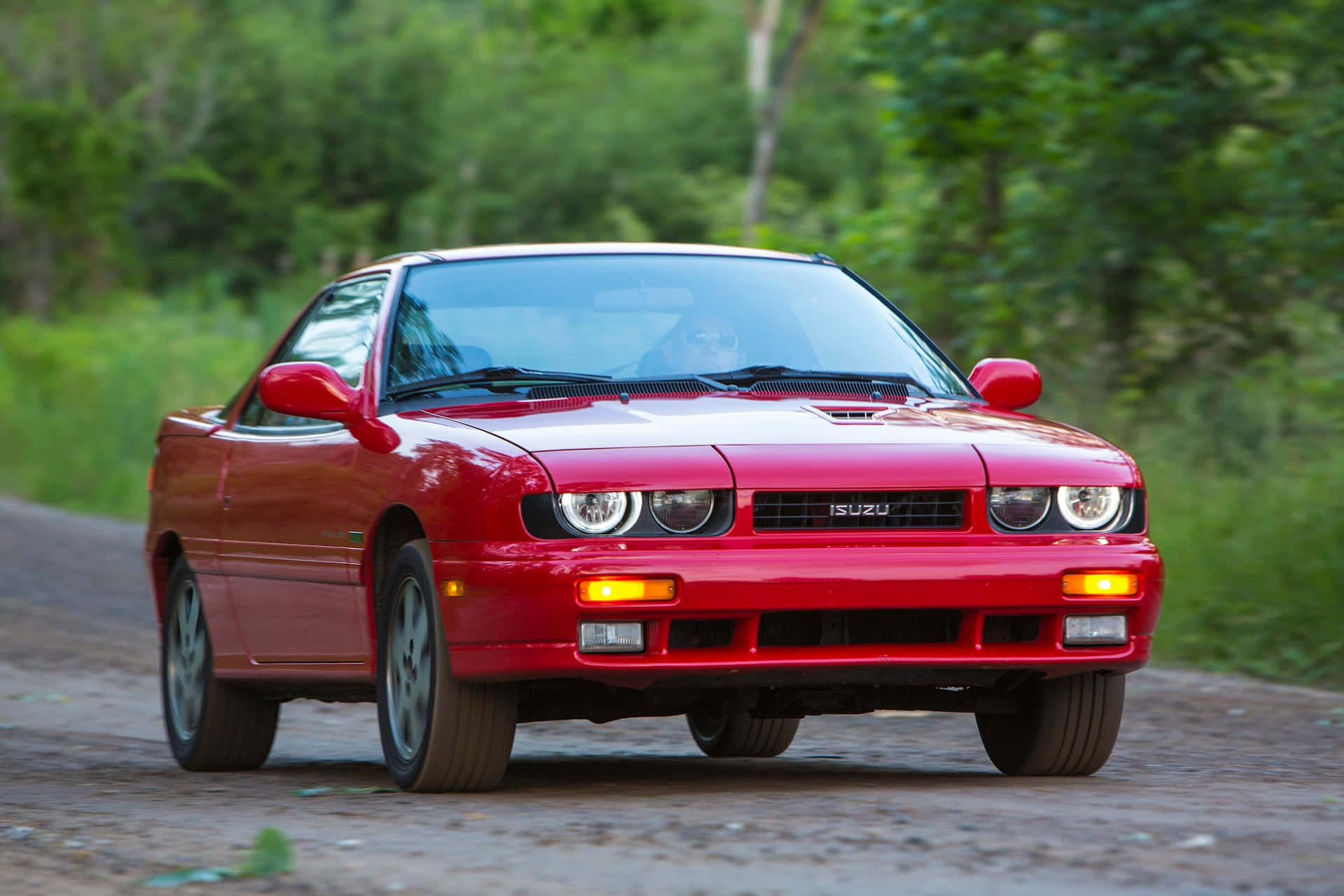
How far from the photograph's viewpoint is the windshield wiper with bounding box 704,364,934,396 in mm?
6570

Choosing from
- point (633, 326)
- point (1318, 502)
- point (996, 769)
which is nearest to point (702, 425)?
point (633, 326)

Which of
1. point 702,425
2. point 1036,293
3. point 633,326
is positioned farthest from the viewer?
point 1036,293

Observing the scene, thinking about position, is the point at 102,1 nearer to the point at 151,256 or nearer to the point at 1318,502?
the point at 151,256

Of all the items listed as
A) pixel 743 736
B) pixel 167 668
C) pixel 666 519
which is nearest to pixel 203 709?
pixel 167 668

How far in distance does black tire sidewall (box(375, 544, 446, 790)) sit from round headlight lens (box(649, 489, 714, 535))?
2.14 ft

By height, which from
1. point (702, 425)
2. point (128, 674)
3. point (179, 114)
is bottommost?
point (128, 674)

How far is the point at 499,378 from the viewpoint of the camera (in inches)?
256

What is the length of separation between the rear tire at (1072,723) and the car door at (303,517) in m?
1.88

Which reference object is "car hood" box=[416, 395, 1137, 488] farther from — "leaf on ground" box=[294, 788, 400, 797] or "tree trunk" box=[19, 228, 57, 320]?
"tree trunk" box=[19, 228, 57, 320]

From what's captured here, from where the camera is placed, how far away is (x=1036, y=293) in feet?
54.8

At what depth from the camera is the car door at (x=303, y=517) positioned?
6.63 meters

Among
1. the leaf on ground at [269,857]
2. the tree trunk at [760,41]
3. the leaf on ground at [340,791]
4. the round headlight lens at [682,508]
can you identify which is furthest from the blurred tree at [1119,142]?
the tree trunk at [760,41]

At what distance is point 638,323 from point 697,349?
0.20 metres

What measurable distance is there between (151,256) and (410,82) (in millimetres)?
6882
